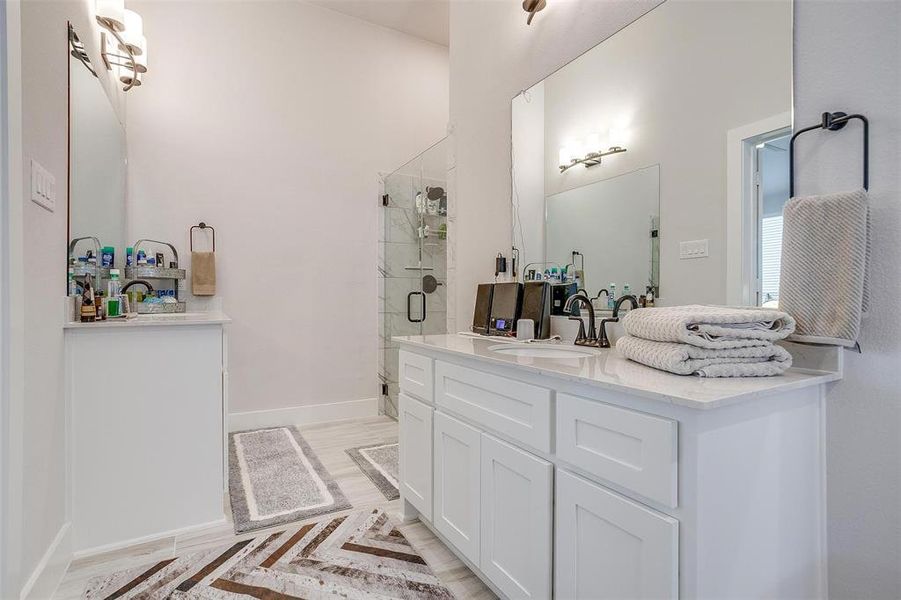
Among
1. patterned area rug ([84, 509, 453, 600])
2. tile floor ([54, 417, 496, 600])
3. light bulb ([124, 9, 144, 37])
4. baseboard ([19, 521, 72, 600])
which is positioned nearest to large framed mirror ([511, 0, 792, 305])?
tile floor ([54, 417, 496, 600])

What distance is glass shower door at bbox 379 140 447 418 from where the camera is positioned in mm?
3160

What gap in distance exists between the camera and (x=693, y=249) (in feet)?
4.48

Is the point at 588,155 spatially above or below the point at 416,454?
above

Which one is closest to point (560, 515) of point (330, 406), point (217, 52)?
point (330, 406)

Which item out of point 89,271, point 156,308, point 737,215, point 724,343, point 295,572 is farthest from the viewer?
point 156,308

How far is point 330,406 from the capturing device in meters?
3.53

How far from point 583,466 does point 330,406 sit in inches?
112

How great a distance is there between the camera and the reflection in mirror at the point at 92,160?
1.83m

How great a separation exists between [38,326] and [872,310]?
2.30m

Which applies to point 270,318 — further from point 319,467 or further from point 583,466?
point 583,466

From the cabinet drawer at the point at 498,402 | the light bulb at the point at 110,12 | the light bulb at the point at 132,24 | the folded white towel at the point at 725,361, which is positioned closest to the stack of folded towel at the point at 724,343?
the folded white towel at the point at 725,361

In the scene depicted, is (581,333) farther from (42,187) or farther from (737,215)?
(42,187)

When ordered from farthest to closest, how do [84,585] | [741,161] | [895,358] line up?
[84,585]
[741,161]
[895,358]

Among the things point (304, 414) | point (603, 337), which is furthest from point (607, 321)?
point (304, 414)
